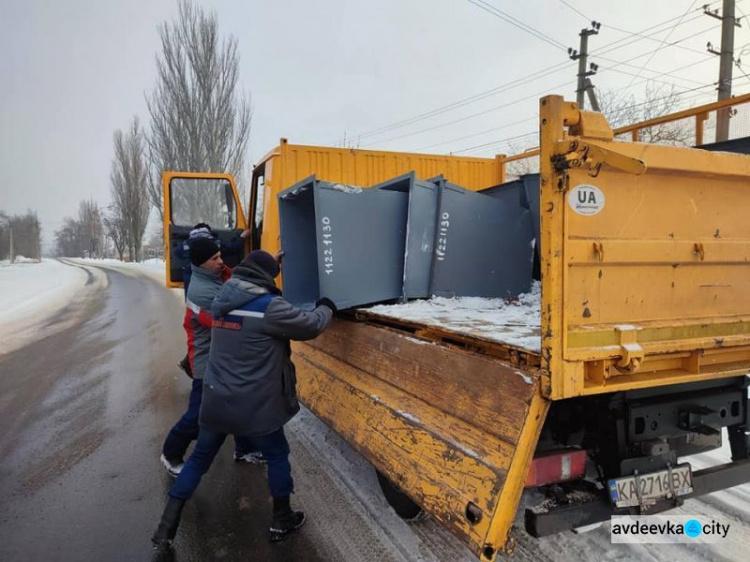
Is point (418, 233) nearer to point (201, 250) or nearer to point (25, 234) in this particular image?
point (201, 250)

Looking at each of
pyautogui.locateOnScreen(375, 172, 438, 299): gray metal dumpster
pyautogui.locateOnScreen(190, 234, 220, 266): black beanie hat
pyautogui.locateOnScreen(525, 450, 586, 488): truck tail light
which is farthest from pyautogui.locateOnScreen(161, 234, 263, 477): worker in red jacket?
pyautogui.locateOnScreen(525, 450, 586, 488): truck tail light

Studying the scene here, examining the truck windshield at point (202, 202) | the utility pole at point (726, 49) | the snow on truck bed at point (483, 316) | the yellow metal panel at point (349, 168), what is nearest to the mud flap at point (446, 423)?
the snow on truck bed at point (483, 316)

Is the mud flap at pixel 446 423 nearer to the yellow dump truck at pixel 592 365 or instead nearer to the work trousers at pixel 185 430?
the yellow dump truck at pixel 592 365

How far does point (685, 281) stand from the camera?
7.28ft

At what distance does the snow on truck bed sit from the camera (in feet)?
7.39

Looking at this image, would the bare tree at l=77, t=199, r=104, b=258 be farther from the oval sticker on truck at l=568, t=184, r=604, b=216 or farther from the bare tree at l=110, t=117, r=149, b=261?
the oval sticker on truck at l=568, t=184, r=604, b=216

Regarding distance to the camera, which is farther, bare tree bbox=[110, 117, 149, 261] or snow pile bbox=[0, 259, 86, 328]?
bare tree bbox=[110, 117, 149, 261]

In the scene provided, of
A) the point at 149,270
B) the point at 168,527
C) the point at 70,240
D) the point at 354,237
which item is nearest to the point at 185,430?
the point at 168,527

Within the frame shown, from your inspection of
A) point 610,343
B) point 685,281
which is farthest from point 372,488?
point 685,281

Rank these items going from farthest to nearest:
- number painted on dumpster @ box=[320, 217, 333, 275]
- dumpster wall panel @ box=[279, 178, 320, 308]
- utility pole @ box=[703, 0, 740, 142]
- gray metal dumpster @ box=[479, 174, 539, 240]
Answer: utility pole @ box=[703, 0, 740, 142]
gray metal dumpster @ box=[479, 174, 539, 240]
dumpster wall panel @ box=[279, 178, 320, 308]
number painted on dumpster @ box=[320, 217, 333, 275]

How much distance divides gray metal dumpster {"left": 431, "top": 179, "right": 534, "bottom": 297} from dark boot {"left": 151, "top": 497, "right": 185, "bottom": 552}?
7.24 feet

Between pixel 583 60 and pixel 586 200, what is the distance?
1920 centimetres
